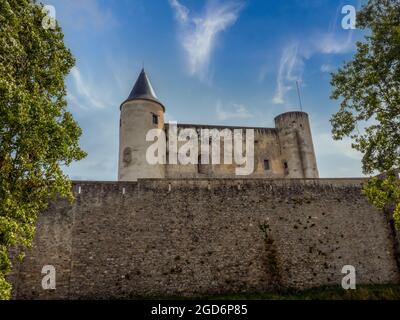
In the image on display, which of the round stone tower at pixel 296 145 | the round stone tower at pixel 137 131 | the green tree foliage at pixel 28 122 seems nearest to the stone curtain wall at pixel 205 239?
the green tree foliage at pixel 28 122

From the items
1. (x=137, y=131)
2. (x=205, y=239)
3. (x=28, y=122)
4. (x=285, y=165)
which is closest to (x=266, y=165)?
(x=285, y=165)

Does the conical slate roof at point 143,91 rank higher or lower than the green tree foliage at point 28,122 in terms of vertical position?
higher

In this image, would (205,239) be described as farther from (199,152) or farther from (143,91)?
(143,91)

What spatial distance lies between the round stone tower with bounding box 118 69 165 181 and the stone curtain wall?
627 centimetres

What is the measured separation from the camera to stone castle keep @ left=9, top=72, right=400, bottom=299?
14914 millimetres

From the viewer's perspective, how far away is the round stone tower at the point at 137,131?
907 inches

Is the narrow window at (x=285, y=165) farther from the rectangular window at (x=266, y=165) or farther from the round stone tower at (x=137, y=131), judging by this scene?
the round stone tower at (x=137, y=131)

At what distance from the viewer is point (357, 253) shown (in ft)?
56.8

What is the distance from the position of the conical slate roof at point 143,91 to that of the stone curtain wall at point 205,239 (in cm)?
981

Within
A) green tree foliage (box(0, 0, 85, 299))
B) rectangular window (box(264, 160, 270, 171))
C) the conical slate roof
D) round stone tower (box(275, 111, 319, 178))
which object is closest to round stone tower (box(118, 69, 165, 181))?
the conical slate roof

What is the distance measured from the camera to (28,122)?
9.05 metres
